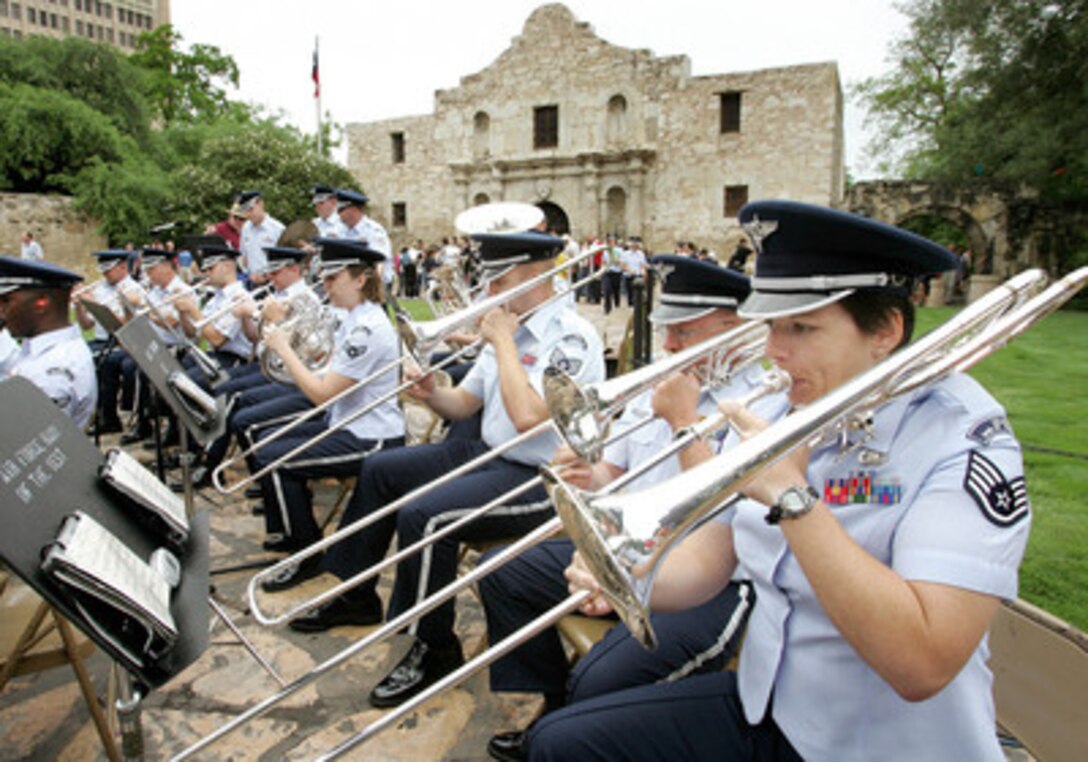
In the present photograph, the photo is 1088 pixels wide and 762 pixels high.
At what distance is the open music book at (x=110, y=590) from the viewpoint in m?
1.60

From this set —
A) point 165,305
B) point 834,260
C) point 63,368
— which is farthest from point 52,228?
point 834,260

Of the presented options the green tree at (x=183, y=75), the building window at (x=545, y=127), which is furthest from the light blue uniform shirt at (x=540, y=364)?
the green tree at (x=183, y=75)

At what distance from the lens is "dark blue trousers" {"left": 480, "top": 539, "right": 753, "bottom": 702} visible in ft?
7.00

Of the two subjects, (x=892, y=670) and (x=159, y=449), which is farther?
(x=159, y=449)

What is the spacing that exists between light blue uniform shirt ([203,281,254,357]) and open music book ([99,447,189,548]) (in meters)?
4.58

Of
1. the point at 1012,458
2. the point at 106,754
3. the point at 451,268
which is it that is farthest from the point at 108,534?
the point at 451,268

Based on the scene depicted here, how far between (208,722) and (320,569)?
1.34m

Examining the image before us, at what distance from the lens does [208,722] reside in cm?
283

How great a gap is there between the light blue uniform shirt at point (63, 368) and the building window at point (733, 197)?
1050 inches

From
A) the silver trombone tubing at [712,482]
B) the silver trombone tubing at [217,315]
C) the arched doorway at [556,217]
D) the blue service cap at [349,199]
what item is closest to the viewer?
the silver trombone tubing at [712,482]

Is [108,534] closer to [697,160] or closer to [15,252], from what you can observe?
[15,252]

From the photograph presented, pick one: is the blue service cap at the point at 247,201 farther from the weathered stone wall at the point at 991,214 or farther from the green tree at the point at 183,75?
the green tree at the point at 183,75

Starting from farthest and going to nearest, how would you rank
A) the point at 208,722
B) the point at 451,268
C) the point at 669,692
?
1. the point at 451,268
2. the point at 208,722
3. the point at 669,692

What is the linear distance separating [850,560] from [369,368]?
3337 millimetres
